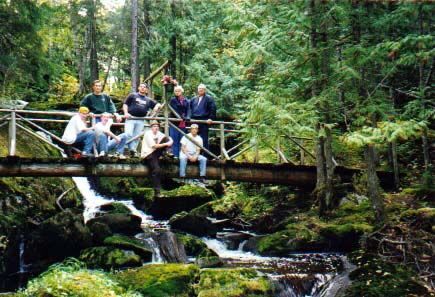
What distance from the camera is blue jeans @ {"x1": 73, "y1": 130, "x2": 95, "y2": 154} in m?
10.0

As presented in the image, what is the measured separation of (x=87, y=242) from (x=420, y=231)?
6588 mm

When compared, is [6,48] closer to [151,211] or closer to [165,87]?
[165,87]

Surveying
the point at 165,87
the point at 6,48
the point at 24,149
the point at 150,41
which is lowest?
the point at 24,149

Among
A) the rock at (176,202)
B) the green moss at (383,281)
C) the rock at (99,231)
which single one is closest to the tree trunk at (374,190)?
the green moss at (383,281)

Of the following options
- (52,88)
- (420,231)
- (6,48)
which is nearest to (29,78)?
(6,48)

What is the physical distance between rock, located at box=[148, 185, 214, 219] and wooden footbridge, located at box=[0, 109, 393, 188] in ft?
10.5

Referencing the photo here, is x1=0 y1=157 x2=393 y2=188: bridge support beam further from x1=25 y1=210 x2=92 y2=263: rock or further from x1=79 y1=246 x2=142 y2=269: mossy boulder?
x1=79 y1=246 x2=142 y2=269: mossy boulder

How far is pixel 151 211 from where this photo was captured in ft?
49.0

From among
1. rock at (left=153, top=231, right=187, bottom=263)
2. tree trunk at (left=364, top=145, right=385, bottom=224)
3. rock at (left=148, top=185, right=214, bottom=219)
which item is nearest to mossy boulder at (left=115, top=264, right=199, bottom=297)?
rock at (left=153, top=231, right=187, bottom=263)

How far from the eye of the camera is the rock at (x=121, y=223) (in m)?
12.0

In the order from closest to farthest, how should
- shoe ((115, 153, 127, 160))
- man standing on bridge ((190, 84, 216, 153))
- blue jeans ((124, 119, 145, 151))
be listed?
shoe ((115, 153, 127, 160)) < blue jeans ((124, 119, 145, 151)) < man standing on bridge ((190, 84, 216, 153))

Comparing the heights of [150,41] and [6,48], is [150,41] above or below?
above

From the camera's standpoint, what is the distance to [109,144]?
10.6m

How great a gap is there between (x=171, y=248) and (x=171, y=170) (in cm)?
184
